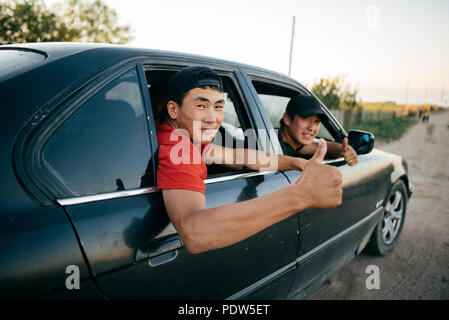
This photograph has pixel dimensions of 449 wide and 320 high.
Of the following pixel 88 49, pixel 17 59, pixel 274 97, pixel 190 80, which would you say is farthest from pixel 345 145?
pixel 17 59

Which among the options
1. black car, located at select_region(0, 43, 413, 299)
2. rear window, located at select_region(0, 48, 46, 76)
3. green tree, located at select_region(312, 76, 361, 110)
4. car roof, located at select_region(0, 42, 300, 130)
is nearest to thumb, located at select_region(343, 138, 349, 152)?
black car, located at select_region(0, 43, 413, 299)

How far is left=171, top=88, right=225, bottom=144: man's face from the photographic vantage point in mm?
1447

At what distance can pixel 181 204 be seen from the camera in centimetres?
110

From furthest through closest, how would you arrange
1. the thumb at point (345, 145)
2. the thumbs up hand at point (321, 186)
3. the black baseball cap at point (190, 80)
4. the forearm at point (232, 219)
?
the thumb at point (345, 145) → the black baseball cap at point (190, 80) → the thumbs up hand at point (321, 186) → the forearm at point (232, 219)

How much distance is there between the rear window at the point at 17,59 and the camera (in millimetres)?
1110

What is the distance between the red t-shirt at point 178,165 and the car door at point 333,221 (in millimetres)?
874

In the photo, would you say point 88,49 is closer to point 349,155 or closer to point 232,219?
point 232,219

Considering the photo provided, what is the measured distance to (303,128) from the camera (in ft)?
8.29

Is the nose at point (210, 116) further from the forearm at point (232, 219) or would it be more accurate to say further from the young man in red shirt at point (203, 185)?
the forearm at point (232, 219)

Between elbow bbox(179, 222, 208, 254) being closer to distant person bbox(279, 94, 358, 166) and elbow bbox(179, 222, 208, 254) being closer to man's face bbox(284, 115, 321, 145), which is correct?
distant person bbox(279, 94, 358, 166)

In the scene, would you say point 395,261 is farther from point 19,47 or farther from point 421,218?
point 19,47

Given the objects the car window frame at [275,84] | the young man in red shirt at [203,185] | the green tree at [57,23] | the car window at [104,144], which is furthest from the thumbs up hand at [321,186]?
the green tree at [57,23]

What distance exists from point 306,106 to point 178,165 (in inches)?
64.5
